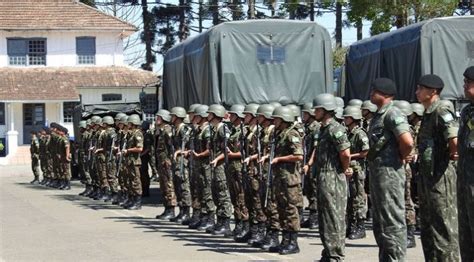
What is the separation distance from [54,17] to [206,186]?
39.7 meters

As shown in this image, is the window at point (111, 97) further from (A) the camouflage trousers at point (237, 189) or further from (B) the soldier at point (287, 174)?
(B) the soldier at point (287, 174)

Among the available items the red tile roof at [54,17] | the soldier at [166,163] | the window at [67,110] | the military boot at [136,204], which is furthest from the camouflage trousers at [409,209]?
the red tile roof at [54,17]

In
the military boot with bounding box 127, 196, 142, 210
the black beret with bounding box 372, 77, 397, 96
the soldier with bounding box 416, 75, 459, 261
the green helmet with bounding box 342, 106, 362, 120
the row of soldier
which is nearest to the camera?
the soldier with bounding box 416, 75, 459, 261

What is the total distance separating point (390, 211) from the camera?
29.3 ft

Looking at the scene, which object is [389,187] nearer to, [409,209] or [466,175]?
[466,175]

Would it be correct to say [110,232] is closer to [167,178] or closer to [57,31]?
[167,178]

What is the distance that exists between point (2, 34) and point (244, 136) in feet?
131

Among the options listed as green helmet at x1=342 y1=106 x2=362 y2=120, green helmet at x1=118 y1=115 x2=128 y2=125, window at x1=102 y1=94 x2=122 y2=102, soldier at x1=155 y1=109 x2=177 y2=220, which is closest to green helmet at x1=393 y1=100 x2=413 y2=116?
green helmet at x1=342 y1=106 x2=362 y2=120

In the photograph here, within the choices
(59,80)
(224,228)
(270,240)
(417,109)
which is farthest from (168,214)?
(59,80)

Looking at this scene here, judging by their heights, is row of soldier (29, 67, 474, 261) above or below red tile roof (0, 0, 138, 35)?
below

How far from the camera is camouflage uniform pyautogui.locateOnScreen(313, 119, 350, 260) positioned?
32.9 feet

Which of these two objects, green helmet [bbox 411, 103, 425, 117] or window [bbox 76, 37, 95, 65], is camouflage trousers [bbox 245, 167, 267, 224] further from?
window [bbox 76, 37, 95, 65]

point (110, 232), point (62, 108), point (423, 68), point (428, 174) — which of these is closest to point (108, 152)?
point (110, 232)

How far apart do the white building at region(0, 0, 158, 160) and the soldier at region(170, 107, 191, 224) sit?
3164cm
